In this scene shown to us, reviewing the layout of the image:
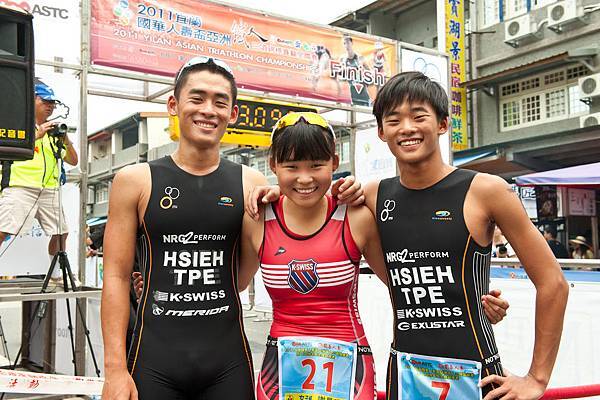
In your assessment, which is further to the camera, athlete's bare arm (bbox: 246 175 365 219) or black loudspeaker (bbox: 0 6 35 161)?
black loudspeaker (bbox: 0 6 35 161)

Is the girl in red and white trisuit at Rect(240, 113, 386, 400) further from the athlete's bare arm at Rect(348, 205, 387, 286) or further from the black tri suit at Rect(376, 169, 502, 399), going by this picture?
the black tri suit at Rect(376, 169, 502, 399)

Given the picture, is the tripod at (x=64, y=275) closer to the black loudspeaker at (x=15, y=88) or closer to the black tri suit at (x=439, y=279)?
the black loudspeaker at (x=15, y=88)

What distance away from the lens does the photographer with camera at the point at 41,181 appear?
5.23 m

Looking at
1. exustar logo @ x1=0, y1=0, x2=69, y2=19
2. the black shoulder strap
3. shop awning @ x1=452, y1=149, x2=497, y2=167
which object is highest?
exustar logo @ x1=0, y1=0, x2=69, y2=19

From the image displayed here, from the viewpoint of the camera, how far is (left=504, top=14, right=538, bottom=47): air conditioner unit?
17.8 meters

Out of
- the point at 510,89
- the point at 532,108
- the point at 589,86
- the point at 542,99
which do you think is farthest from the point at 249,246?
the point at 510,89

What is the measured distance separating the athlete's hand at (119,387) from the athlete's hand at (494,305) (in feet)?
4.44

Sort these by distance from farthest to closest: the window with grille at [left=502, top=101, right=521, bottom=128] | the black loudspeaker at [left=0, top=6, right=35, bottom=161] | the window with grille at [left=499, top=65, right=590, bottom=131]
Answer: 1. the window with grille at [left=502, top=101, right=521, bottom=128]
2. the window with grille at [left=499, top=65, right=590, bottom=131]
3. the black loudspeaker at [left=0, top=6, right=35, bottom=161]

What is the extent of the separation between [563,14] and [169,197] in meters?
17.4

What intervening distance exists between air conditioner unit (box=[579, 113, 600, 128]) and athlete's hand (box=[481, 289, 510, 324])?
15.0m

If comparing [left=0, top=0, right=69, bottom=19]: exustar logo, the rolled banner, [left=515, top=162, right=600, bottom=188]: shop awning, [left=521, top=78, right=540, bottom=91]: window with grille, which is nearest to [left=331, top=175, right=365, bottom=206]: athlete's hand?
the rolled banner

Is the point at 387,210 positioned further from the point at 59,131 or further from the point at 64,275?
the point at 59,131

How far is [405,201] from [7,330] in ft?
30.6

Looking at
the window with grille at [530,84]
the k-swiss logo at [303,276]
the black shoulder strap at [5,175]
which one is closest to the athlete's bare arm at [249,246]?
the k-swiss logo at [303,276]
